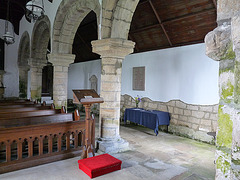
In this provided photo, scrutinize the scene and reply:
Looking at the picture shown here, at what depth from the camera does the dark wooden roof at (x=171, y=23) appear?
15.6 ft

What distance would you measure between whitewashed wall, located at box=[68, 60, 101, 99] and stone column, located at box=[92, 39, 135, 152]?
547 centimetres

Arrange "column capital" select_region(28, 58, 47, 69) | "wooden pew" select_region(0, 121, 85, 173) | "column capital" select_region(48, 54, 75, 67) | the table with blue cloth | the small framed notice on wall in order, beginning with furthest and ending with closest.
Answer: "column capital" select_region(28, 58, 47, 69), the small framed notice on wall, "column capital" select_region(48, 54, 75, 67), the table with blue cloth, "wooden pew" select_region(0, 121, 85, 173)

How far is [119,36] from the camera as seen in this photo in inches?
154

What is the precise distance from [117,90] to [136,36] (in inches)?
135

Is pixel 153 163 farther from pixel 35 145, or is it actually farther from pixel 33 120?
pixel 33 120

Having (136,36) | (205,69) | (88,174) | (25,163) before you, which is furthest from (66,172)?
(136,36)

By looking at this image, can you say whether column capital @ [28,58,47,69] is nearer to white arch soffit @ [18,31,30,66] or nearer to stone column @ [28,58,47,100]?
stone column @ [28,58,47,100]

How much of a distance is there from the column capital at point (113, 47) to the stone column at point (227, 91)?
107 inches

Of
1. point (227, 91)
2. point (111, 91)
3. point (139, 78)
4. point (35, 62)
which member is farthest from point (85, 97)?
point (35, 62)

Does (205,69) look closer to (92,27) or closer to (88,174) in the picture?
(88,174)

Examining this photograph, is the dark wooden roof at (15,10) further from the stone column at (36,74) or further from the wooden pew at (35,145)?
the wooden pew at (35,145)

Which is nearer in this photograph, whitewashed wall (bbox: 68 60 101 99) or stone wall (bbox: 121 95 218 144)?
stone wall (bbox: 121 95 218 144)

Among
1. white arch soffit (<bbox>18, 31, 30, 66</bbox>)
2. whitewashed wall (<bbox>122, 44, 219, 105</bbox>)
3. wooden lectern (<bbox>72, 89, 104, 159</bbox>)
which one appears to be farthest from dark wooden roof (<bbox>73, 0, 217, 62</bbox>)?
white arch soffit (<bbox>18, 31, 30, 66</bbox>)

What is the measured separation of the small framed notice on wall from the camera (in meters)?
7.06
